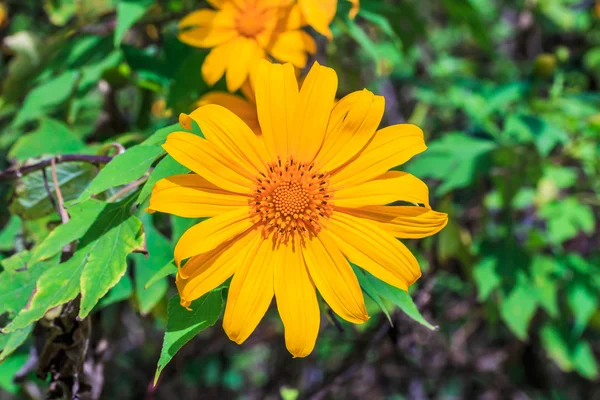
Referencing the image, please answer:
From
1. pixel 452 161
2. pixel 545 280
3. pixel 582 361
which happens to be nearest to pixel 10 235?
pixel 452 161

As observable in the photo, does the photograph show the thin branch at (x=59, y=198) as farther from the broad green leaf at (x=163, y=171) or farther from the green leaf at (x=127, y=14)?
the green leaf at (x=127, y=14)

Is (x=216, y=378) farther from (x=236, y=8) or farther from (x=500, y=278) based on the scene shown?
(x=236, y=8)

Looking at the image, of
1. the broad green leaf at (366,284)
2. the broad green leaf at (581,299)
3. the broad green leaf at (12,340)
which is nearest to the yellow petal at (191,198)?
the broad green leaf at (366,284)

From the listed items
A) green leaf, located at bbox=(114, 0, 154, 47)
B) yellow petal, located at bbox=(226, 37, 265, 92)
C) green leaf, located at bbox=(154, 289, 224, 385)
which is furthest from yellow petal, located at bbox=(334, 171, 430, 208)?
green leaf, located at bbox=(114, 0, 154, 47)

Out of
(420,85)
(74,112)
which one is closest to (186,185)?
(74,112)

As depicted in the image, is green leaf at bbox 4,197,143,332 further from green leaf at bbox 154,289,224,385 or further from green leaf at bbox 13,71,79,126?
green leaf at bbox 13,71,79,126

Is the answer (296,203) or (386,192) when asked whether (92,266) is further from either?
(386,192)
